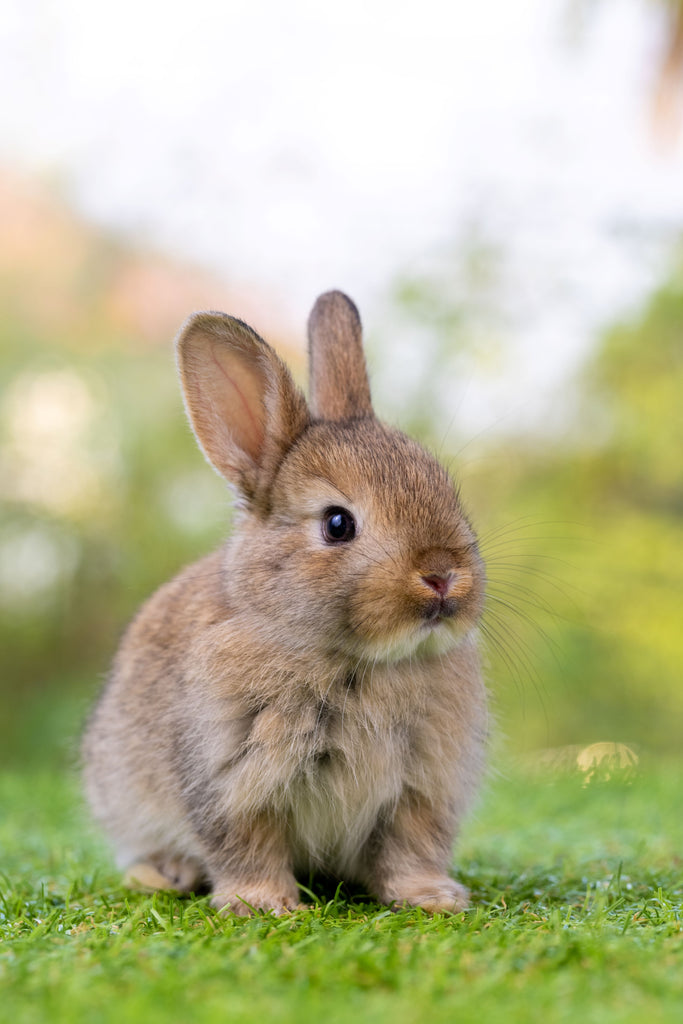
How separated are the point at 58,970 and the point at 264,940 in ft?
1.51

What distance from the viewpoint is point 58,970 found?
211cm

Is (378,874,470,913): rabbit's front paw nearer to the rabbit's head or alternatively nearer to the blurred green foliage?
the rabbit's head

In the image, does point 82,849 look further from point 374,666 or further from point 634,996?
point 634,996

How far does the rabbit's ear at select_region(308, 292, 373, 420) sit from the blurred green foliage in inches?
242

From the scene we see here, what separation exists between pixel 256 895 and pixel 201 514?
7277 millimetres

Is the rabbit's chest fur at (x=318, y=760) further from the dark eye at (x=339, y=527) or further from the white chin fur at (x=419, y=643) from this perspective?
the dark eye at (x=339, y=527)

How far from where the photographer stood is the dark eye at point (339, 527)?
2902mm

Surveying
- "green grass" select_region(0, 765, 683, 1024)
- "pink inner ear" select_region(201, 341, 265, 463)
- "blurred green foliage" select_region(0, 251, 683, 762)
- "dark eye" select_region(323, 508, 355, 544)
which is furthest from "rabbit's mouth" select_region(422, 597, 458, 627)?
"blurred green foliage" select_region(0, 251, 683, 762)

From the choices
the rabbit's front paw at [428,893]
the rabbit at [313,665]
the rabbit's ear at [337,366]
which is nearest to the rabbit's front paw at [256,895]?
the rabbit at [313,665]

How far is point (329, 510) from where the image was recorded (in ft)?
9.80

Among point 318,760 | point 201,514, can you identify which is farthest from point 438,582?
point 201,514

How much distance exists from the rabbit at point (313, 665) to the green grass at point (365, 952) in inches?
6.5

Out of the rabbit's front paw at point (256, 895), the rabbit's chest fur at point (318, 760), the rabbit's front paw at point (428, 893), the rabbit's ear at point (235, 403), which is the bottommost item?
the rabbit's front paw at point (256, 895)

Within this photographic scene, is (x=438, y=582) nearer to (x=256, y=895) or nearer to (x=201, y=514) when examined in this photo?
(x=256, y=895)
